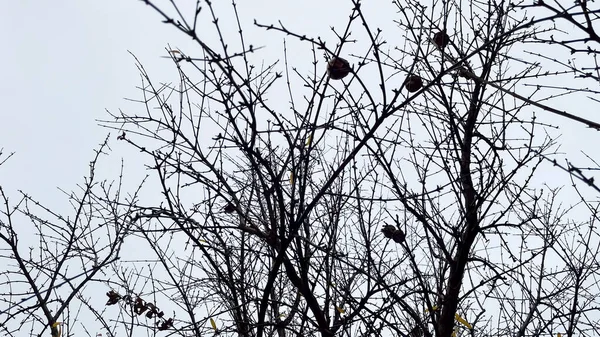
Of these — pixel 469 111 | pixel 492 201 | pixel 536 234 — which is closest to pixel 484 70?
pixel 469 111

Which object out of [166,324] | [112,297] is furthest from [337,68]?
[112,297]

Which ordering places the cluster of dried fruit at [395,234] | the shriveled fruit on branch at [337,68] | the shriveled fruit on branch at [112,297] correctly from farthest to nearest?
the shriveled fruit on branch at [112,297] → the cluster of dried fruit at [395,234] → the shriveled fruit on branch at [337,68]

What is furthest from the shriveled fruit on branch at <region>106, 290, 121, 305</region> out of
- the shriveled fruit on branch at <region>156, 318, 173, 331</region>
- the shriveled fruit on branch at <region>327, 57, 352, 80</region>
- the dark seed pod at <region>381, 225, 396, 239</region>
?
the shriveled fruit on branch at <region>327, 57, 352, 80</region>

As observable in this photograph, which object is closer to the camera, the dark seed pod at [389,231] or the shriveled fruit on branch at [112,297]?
the dark seed pod at [389,231]

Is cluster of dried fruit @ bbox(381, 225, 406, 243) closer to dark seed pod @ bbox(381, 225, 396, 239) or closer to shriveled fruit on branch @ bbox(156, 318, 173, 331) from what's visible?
dark seed pod @ bbox(381, 225, 396, 239)

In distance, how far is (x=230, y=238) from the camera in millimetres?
6324

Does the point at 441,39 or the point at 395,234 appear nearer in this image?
the point at 395,234

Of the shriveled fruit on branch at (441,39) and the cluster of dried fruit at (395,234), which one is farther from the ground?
the shriveled fruit on branch at (441,39)

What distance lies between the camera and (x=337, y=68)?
3.60m

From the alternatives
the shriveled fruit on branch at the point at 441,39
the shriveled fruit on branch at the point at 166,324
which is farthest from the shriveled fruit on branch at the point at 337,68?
the shriveled fruit on branch at the point at 166,324

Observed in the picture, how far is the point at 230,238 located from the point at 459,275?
8.48 ft

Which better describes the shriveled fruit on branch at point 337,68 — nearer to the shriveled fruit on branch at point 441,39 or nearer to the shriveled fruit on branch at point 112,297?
the shriveled fruit on branch at point 441,39

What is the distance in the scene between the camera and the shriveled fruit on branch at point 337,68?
3588 millimetres

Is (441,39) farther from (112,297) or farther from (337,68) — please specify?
(112,297)
